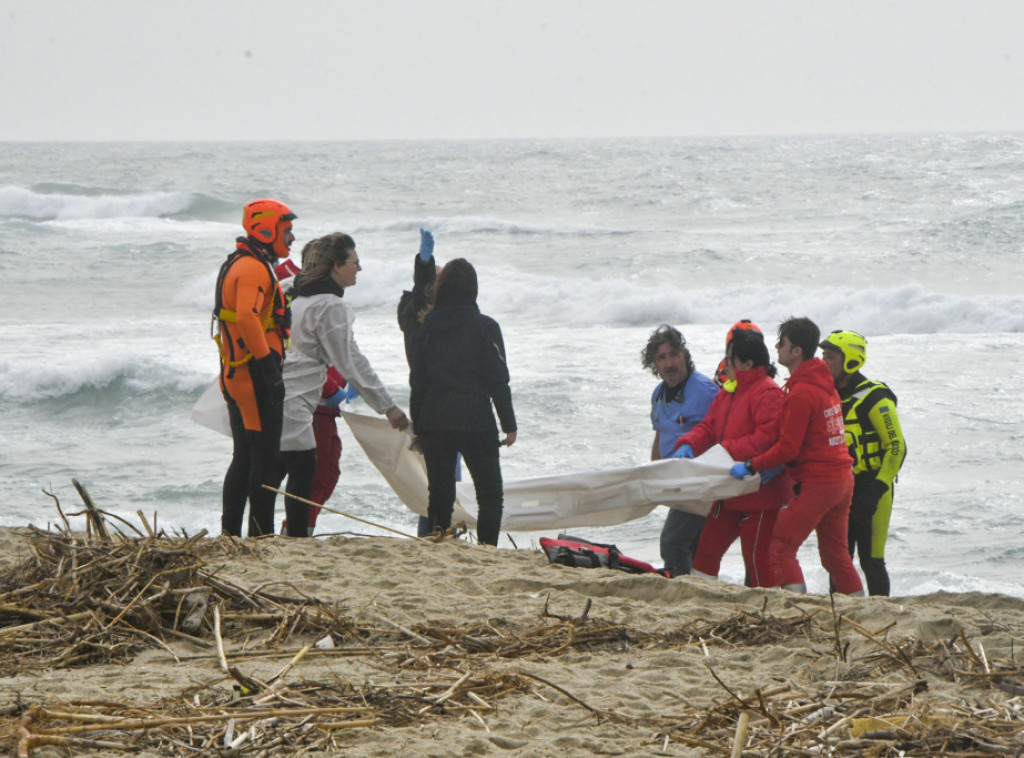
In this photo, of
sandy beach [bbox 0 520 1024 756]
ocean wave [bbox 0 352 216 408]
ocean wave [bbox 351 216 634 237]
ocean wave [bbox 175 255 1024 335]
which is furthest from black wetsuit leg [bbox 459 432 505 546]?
ocean wave [bbox 351 216 634 237]

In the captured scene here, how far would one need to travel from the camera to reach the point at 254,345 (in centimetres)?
560

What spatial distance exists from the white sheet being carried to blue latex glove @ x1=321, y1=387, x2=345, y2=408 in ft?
0.53

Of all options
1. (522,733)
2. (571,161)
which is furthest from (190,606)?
(571,161)

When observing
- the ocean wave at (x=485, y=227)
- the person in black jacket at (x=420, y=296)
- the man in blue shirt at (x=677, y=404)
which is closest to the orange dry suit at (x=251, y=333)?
the person in black jacket at (x=420, y=296)

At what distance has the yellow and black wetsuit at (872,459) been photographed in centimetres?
632

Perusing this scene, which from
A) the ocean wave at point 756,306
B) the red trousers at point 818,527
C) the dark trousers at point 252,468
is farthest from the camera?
the ocean wave at point 756,306

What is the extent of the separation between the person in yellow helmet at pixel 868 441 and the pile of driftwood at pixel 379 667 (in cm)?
160

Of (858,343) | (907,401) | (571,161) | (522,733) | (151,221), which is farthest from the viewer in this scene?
(571,161)

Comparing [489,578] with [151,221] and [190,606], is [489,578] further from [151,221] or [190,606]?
[151,221]

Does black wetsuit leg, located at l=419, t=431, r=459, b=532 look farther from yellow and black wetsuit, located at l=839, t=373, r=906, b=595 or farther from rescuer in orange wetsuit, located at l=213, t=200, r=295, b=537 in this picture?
yellow and black wetsuit, located at l=839, t=373, r=906, b=595

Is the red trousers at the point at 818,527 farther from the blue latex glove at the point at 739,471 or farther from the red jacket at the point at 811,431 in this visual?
the blue latex glove at the point at 739,471

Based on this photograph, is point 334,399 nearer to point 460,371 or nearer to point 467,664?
point 460,371

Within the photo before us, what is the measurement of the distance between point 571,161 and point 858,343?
5520cm

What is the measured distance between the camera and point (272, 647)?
13.1 feet
